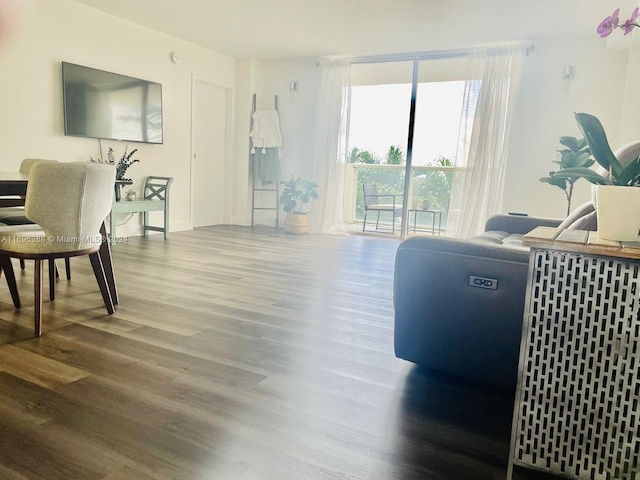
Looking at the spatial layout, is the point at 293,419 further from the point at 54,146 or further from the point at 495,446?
the point at 54,146

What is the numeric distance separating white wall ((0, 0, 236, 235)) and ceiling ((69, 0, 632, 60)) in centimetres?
22

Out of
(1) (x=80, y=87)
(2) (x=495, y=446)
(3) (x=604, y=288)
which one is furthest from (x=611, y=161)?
(1) (x=80, y=87)

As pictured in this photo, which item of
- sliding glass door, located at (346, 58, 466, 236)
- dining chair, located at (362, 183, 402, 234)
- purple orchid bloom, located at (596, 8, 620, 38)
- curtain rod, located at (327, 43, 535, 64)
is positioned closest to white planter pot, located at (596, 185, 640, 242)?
purple orchid bloom, located at (596, 8, 620, 38)

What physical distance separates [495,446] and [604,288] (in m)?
0.62

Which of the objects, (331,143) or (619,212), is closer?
(619,212)

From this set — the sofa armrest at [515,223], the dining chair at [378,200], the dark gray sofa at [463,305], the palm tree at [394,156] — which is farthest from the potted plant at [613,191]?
the palm tree at [394,156]

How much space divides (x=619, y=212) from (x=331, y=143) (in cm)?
536

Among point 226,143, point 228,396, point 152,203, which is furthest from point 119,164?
point 228,396

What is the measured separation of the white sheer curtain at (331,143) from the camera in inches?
246

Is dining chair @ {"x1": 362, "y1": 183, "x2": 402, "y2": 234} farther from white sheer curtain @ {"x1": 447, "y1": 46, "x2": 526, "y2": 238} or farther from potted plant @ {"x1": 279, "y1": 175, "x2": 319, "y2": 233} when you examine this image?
white sheer curtain @ {"x1": 447, "y1": 46, "x2": 526, "y2": 238}

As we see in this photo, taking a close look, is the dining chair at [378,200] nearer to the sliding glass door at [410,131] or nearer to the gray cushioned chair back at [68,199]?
the sliding glass door at [410,131]

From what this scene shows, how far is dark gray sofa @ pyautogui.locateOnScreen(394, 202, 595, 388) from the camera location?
63.4 inches

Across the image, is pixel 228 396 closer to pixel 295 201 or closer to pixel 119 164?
pixel 119 164

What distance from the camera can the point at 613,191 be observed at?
1138mm
